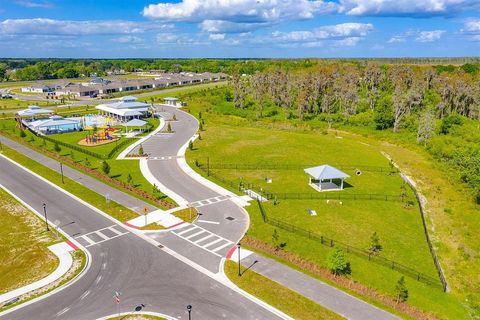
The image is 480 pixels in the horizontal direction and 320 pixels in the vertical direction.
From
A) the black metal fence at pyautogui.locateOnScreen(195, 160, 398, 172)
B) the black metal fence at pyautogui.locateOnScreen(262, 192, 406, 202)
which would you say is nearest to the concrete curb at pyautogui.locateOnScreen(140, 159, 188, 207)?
the black metal fence at pyautogui.locateOnScreen(195, 160, 398, 172)

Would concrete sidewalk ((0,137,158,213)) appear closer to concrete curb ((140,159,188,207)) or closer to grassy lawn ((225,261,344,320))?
concrete curb ((140,159,188,207))

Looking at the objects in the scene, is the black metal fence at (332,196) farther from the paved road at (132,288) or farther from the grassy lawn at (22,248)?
A: the grassy lawn at (22,248)

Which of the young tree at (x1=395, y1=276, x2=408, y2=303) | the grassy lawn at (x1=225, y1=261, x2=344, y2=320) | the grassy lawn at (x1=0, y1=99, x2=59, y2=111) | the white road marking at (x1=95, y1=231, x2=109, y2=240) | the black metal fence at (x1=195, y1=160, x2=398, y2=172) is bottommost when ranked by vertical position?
the grassy lawn at (x1=225, y1=261, x2=344, y2=320)

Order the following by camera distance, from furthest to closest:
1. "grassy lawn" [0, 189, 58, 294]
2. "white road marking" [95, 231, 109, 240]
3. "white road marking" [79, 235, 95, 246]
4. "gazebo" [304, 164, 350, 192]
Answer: "gazebo" [304, 164, 350, 192] → "white road marking" [95, 231, 109, 240] → "white road marking" [79, 235, 95, 246] → "grassy lawn" [0, 189, 58, 294]

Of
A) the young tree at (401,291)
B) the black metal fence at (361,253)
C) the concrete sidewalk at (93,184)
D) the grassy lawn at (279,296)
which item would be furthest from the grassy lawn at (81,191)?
the young tree at (401,291)

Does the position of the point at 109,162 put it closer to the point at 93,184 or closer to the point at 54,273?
the point at 93,184

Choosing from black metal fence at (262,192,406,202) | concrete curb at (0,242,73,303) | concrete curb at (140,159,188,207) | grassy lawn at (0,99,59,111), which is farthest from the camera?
grassy lawn at (0,99,59,111)

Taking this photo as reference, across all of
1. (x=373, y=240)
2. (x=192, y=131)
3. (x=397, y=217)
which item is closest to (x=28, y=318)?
(x=373, y=240)
